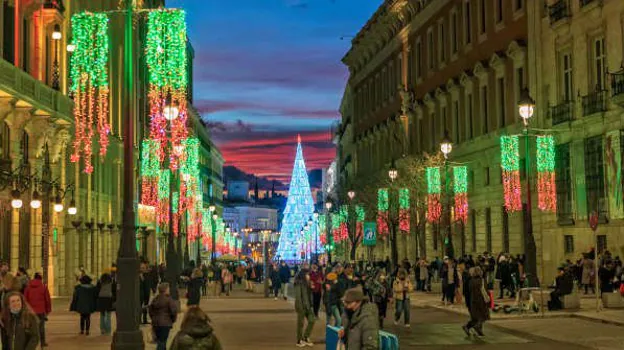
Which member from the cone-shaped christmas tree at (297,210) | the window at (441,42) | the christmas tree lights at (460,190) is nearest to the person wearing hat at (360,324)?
the christmas tree lights at (460,190)

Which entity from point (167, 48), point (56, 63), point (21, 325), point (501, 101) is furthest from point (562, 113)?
point (21, 325)

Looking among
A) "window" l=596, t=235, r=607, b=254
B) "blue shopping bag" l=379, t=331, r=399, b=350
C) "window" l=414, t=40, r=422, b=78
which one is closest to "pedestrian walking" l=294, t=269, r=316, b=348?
"blue shopping bag" l=379, t=331, r=399, b=350

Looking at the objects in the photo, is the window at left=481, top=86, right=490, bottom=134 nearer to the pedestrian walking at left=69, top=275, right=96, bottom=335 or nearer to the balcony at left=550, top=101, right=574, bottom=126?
the balcony at left=550, top=101, right=574, bottom=126

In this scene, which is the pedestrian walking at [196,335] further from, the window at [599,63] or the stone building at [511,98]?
the window at [599,63]

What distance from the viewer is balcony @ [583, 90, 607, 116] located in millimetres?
42969

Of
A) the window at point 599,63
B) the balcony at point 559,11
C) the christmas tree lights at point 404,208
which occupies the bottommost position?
the christmas tree lights at point 404,208

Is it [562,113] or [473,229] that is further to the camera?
[473,229]

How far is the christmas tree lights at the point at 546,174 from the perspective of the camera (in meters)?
43.3

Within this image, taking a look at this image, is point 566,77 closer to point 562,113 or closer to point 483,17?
point 562,113

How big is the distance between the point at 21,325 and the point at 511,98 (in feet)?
141

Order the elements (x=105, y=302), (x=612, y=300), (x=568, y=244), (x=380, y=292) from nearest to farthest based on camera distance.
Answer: (x=105, y=302) < (x=380, y=292) < (x=612, y=300) < (x=568, y=244)

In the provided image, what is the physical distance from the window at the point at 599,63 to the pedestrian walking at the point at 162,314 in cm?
2824

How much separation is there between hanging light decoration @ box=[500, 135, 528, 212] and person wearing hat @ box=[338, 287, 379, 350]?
29915mm

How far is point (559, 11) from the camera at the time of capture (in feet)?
155
